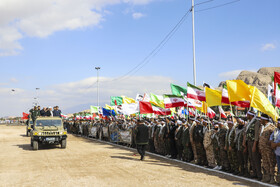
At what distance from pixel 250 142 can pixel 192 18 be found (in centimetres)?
1302

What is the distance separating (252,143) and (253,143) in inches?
1.4

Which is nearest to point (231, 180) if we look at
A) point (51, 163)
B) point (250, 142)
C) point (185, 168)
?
point (250, 142)

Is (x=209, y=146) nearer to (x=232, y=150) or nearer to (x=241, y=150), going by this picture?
(x=232, y=150)

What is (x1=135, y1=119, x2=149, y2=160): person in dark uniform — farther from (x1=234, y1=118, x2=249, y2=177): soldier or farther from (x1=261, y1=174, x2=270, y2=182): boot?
(x1=261, y1=174, x2=270, y2=182): boot

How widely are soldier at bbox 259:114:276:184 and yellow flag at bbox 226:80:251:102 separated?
164 cm

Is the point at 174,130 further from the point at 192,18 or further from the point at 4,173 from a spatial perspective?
the point at 192,18

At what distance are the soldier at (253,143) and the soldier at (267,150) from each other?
18cm

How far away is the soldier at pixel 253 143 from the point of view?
837 centimetres

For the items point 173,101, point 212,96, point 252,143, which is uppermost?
point 212,96

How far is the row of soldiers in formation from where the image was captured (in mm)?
8070

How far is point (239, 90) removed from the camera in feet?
32.7

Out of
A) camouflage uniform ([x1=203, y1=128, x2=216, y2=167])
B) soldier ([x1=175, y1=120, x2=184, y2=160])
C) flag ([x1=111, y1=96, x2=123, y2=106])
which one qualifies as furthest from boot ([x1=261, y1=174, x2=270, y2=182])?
flag ([x1=111, y1=96, x2=123, y2=106])

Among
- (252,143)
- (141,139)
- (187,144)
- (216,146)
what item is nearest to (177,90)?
(141,139)

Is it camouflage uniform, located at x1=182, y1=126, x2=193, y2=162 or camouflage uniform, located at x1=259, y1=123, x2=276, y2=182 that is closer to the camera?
camouflage uniform, located at x1=259, y1=123, x2=276, y2=182
